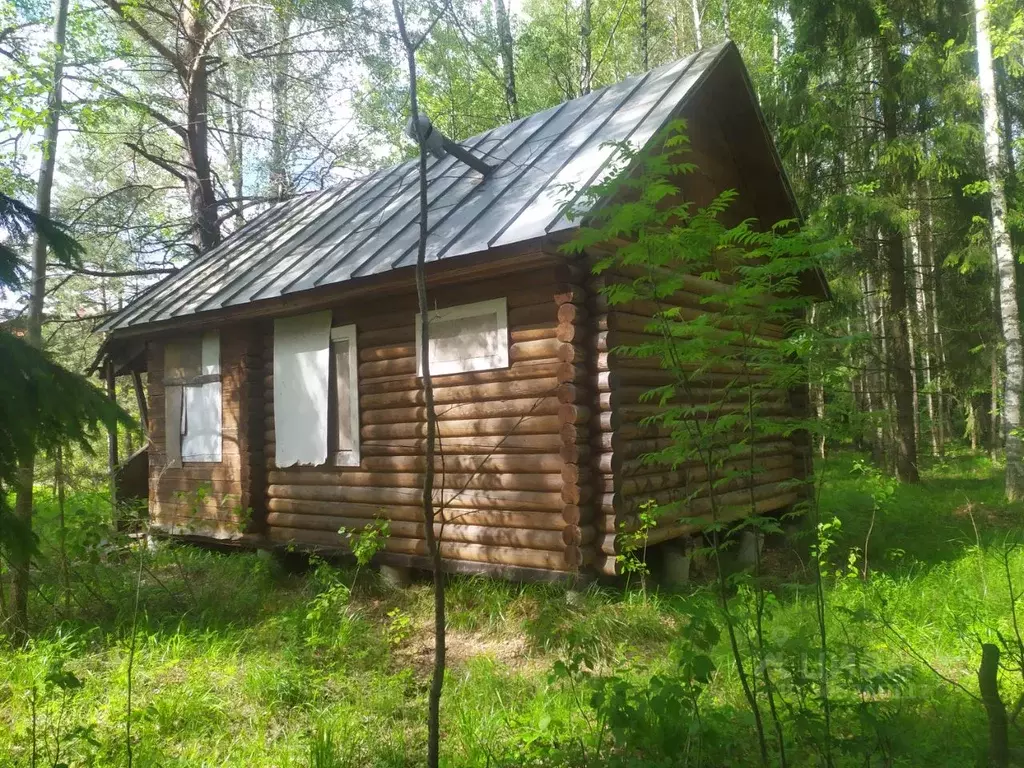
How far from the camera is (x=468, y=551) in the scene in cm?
683

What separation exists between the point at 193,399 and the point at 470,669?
6572 millimetres

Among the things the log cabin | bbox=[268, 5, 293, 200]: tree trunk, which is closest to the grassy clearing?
the log cabin

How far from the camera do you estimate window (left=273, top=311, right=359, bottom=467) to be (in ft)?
26.0

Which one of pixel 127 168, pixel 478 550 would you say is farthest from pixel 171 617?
pixel 127 168

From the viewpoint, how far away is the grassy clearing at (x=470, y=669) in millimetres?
3453

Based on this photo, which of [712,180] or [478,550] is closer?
[478,550]

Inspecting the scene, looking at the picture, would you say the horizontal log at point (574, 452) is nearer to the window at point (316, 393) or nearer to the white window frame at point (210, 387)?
the window at point (316, 393)

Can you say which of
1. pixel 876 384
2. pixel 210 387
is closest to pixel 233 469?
pixel 210 387

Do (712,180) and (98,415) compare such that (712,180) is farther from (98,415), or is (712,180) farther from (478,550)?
(98,415)

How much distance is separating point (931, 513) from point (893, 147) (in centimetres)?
636

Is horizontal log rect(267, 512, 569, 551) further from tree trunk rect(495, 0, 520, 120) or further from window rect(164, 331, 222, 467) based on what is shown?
tree trunk rect(495, 0, 520, 120)

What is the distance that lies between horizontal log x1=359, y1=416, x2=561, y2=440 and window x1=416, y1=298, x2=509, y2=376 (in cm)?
54

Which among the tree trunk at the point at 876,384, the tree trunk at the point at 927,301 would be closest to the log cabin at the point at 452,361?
the tree trunk at the point at 927,301

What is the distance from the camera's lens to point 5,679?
5.00 meters
